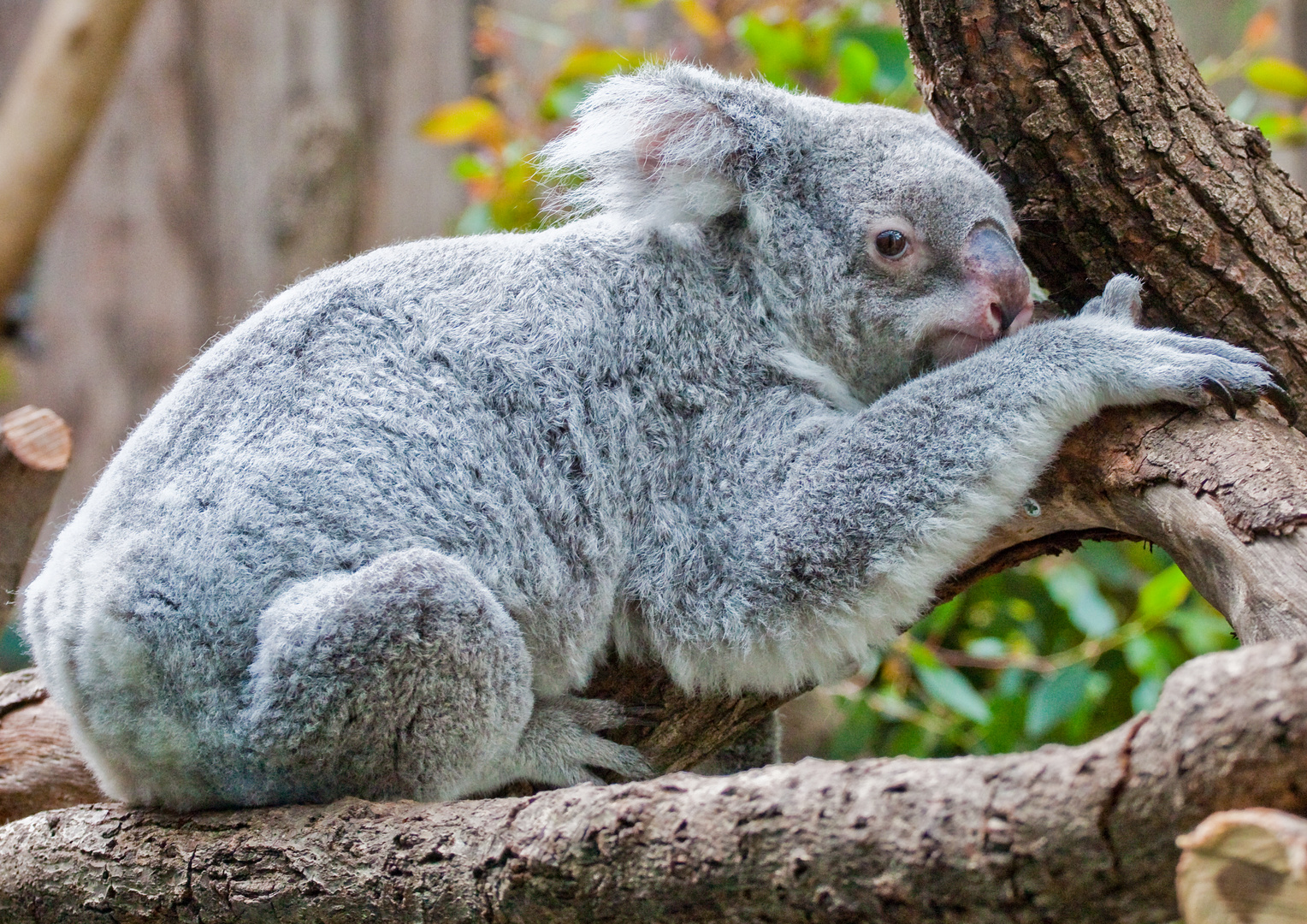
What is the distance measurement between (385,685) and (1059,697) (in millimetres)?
2754

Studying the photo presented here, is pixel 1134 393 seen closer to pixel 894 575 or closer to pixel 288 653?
pixel 894 575

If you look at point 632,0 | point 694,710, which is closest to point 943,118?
point 694,710

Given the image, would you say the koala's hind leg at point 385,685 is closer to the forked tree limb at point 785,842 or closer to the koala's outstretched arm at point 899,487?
the forked tree limb at point 785,842

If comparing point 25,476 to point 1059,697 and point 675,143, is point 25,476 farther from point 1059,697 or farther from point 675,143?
point 1059,697

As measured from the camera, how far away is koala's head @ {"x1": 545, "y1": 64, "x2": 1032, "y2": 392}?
8.75ft

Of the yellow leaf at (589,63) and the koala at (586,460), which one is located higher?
the yellow leaf at (589,63)

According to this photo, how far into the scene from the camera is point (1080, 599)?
14.7 feet

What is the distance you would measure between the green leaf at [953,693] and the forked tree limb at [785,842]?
2625mm

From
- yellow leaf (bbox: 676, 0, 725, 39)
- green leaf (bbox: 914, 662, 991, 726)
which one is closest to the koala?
green leaf (bbox: 914, 662, 991, 726)

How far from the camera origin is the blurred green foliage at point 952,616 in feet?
14.1

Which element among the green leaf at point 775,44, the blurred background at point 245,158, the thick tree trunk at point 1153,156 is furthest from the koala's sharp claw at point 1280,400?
the blurred background at point 245,158

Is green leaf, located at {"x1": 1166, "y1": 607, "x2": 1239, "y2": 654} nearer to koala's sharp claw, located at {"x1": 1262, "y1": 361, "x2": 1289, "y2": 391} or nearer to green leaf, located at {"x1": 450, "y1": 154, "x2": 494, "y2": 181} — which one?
koala's sharp claw, located at {"x1": 1262, "y1": 361, "x2": 1289, "y2": 391}

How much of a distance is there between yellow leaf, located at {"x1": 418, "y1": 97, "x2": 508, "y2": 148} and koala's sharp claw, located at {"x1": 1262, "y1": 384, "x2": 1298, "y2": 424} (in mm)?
3541

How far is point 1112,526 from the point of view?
2373 mm
